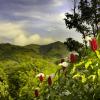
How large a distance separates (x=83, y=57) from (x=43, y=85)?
1.51 metres

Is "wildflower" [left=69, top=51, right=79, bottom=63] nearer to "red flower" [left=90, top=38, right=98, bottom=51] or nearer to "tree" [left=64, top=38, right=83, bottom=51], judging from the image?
"red flower" [left=90, top=38, right=98, bottom=51]

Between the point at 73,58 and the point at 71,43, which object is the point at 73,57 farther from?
the point at 71,43

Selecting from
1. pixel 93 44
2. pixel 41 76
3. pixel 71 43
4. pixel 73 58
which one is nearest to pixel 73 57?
pixel 73 58

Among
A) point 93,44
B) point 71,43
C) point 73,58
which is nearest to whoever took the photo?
point 93,44

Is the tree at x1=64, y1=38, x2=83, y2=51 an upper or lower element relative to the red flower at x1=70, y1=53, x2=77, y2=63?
upper

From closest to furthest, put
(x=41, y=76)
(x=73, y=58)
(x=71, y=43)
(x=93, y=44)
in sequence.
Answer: (x=93, y=44)
(x=73, y=58)
(x=41, y=76)
(x=71, y=43)

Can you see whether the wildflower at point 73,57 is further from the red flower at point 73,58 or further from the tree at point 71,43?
the tree at point 71,43

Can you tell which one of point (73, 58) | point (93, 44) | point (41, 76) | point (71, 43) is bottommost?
point (41, 76)

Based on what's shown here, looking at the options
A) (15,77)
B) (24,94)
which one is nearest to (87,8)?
(15,77)

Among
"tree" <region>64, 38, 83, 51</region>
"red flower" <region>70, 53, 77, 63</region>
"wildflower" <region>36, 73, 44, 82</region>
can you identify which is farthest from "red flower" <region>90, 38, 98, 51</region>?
"tree" <region>64, 38, 83, 51</region>

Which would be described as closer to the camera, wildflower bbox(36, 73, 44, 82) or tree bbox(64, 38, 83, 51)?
wildflower bbox(36, 73, 44, 82)

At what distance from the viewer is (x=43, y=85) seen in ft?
23.6

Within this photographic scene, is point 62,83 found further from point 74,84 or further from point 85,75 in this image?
point 85,75

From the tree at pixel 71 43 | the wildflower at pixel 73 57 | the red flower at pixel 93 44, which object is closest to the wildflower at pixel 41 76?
the wildflower at pixel 73 57
